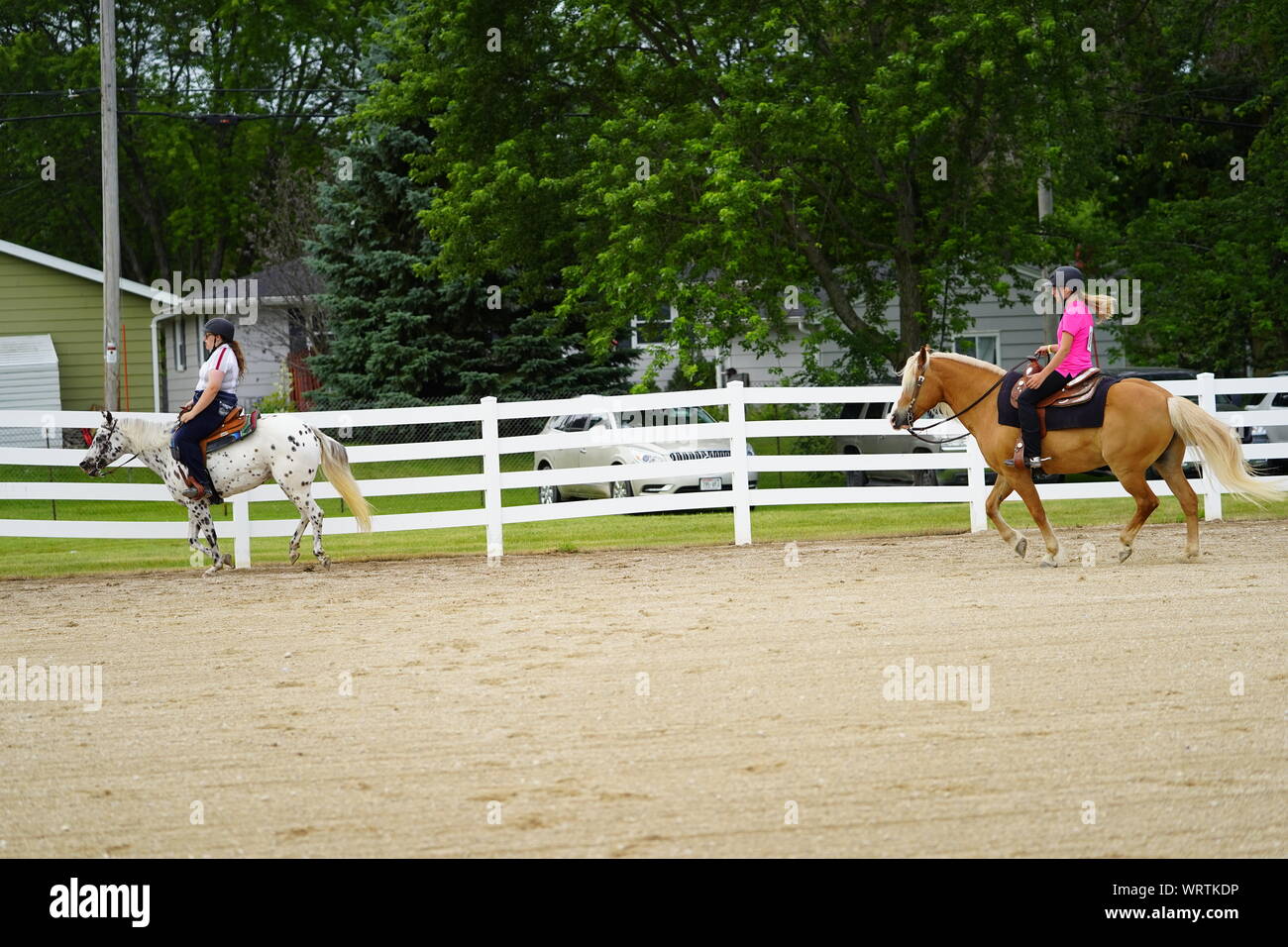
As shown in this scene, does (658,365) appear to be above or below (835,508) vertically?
above

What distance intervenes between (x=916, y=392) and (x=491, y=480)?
4624mm

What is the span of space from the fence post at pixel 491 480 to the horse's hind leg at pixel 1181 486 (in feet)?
21.8

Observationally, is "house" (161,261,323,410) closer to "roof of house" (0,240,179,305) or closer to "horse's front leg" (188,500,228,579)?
"roof of house" (0,240,179,305)

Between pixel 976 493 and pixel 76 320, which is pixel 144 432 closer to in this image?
pixel 976 493

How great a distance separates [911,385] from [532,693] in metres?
6.92

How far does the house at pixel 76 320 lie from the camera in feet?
118

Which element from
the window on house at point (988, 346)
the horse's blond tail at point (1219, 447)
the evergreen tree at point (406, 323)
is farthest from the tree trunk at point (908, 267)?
the horse's blond tail at point (1219, 447)

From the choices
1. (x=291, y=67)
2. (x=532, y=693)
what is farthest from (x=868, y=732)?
(x=291, y=67)

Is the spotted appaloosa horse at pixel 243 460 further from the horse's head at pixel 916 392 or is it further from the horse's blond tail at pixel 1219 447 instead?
the horse's blond tail at pixel 1219 447

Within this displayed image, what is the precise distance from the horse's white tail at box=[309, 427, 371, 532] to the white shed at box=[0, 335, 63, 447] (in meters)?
23.6

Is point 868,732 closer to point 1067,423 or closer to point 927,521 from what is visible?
point 1067,423

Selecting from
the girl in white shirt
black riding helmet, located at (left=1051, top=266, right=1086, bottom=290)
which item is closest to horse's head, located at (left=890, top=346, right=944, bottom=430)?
black riding helmet, located at (left=1051, top=266, right=1086, bottom=290)
